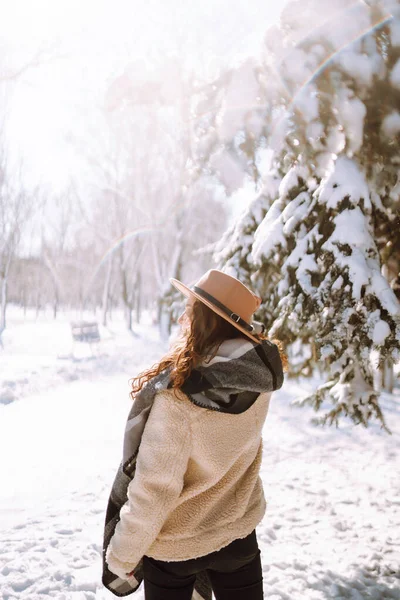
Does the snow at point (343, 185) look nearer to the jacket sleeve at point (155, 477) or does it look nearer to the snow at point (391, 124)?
the snow at point (391, 124)

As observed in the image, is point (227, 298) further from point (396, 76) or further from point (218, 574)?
point (396, 76)

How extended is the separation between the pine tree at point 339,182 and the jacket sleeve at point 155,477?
7.56 feet

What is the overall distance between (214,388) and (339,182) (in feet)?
8.65

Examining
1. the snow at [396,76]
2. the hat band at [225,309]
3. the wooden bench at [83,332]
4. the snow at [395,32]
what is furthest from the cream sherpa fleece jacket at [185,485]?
the wooden bench at [83,332]

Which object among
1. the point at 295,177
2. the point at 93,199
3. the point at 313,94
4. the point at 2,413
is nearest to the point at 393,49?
the point at 313,94

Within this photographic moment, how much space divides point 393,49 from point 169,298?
5.23m

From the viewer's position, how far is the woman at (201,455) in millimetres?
1549

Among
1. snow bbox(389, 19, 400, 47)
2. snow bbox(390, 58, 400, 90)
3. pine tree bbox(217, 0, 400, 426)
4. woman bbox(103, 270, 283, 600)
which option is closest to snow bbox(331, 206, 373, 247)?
pine tree bbox(217, 0, 400, 426)

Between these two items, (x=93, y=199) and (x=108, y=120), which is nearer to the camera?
(x=108, y=120)

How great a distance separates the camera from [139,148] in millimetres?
21828

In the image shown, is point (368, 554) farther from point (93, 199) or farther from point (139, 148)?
point (93, 199)

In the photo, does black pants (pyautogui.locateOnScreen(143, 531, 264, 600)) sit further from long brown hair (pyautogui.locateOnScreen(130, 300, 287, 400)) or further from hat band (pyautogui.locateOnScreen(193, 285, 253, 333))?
hat band (pyautogui.locateOnScreen(193, 285, 253, 333))

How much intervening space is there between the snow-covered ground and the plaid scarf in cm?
185

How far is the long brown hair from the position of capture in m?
1.66
